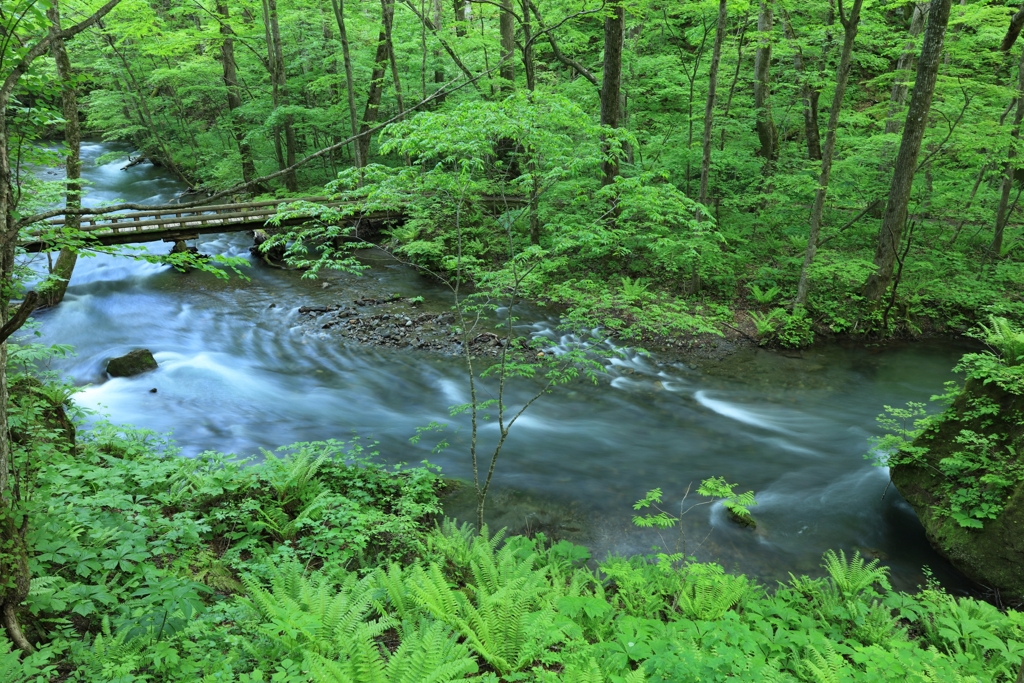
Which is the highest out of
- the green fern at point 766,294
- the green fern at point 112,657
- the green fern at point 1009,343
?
the green fern at point 1009,343

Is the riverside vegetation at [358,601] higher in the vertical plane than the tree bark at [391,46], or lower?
lower

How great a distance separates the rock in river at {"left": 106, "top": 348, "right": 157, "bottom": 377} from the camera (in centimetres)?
1028

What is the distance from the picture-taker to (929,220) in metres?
16.0

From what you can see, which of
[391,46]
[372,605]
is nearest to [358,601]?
[372,605]

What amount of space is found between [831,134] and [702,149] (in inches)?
173

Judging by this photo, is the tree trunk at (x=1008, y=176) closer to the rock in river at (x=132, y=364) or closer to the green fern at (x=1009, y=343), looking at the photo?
the green fern at (x=1009, y=343)

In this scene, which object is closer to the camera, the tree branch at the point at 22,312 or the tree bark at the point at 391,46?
the tree branch at the point at 22,312

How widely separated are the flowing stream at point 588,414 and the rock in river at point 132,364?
0.20m

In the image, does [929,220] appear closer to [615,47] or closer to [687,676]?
[615,47]

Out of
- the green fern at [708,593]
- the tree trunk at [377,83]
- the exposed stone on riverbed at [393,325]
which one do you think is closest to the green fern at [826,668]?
the green fern at [708,593]

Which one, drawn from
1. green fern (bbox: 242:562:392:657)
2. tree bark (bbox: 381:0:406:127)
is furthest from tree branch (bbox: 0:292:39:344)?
tree bark (bbox: 381:0:406:127)

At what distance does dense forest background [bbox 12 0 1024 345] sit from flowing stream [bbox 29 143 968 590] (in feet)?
4.89

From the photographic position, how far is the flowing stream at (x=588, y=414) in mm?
7242

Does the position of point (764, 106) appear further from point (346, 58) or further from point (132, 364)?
A: point (132, 364)
